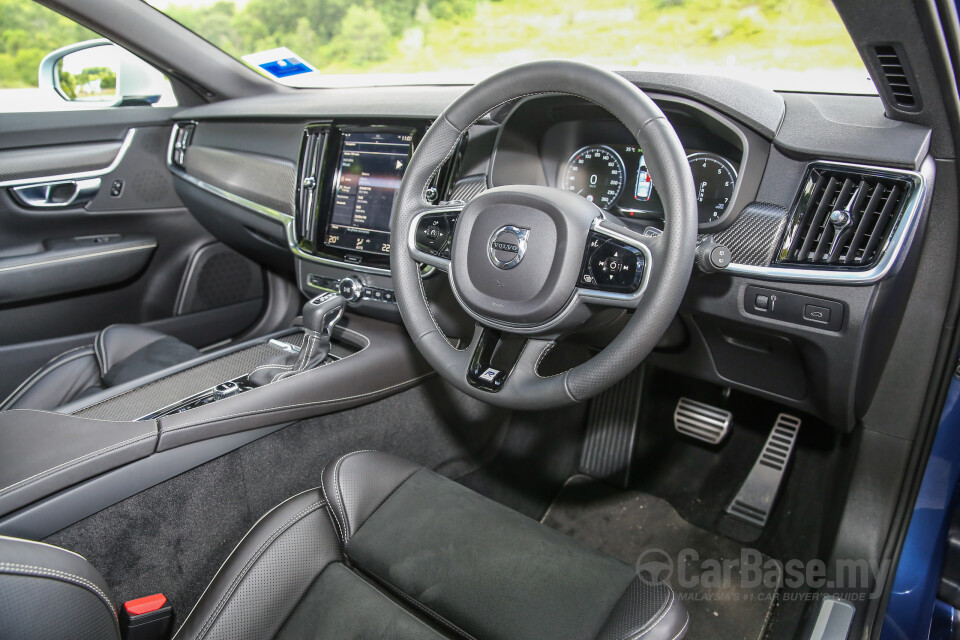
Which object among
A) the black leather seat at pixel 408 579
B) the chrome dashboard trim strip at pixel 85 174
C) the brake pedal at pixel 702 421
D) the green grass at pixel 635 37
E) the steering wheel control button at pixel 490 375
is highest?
the green grass at pixel 635 37

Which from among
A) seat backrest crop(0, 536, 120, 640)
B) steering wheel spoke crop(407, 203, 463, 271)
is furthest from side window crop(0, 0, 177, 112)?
seat backrest crop(0, 536, 120, 640)

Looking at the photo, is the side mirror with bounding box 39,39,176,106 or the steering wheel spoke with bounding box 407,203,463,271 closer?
the steering wheel spoke with bounding box 407,203,463,271

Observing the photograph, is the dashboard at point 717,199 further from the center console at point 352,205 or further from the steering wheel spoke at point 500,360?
the steering wheel spoke at point 500,360

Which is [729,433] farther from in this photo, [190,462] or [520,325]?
[190,462]

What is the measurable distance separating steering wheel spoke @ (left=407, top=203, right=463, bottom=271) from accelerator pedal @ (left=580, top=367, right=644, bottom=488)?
98 cm

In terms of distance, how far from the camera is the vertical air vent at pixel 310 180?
1888mm

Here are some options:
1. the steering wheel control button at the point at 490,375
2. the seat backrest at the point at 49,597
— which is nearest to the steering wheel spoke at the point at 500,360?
the steering wheel control button at the point at 490,375

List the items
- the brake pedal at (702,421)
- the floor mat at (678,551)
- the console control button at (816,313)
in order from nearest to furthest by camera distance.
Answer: the console control button at (816,313) → the floor mat at (678,551) → the brake pedal at (702,421)

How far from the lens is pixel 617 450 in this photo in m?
2.09

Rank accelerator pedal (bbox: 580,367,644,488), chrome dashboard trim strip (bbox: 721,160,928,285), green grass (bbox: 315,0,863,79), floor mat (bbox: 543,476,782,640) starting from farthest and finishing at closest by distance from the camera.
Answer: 1. accelerator pedal (bbox: 580,367,644,488)
2. floor mat (bbox: 543,476,782,640)
3. green grass (bbox: 315,0,863,79)
4. chrome dashboard trim strip (bbox: 721,160,928,285)

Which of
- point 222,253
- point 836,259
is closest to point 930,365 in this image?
point 836,259

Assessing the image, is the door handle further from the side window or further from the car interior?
the side window

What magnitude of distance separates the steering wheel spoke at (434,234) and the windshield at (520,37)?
30cm

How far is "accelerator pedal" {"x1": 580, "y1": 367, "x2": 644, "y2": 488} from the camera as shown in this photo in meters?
2.07
